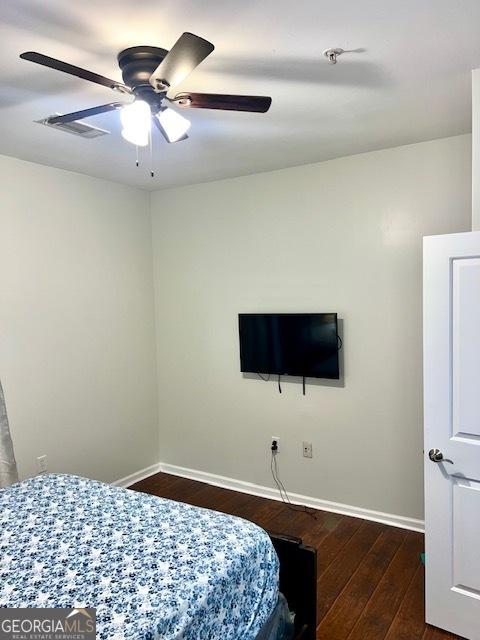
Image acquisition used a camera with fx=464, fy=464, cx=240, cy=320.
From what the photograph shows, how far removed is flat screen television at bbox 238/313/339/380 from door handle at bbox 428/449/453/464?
114 centimetres

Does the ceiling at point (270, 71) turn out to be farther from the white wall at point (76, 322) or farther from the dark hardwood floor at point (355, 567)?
the dark hardwood floor at point (355, 567)

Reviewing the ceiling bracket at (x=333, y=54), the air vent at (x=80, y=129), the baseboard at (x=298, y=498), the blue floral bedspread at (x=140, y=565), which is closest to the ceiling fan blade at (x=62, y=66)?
the ceiling bracket at (x=333, y=54)

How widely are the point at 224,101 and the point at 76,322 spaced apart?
7.87 ft

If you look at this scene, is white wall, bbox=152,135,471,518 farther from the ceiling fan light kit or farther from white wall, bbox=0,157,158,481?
the ceiling fan light kit

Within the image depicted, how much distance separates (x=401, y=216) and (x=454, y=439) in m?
1.59

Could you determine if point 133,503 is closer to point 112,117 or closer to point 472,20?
point 112,117

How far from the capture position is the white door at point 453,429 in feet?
7.08

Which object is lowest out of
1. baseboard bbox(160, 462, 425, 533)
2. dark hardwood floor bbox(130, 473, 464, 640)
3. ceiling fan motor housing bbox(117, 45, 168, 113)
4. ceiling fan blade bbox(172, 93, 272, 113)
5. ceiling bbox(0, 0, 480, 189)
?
dark hardwood floor bbox(130, 473, 464, 640)

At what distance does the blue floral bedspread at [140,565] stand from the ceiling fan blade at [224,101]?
1656mm

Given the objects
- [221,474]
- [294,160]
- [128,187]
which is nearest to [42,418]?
[221,474]

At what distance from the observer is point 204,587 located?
60.5 inches

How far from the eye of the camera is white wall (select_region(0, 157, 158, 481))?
3.23 m

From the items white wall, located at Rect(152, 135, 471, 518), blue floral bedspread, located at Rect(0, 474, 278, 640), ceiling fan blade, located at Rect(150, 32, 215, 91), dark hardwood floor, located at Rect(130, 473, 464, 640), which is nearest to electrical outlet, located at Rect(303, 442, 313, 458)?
white wall, located at Rect(152, 135, 471, 518)

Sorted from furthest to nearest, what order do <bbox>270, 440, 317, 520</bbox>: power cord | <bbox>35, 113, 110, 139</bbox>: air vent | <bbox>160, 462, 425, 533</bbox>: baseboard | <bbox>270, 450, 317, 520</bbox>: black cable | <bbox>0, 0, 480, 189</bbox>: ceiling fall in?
<bbox>270, 440, 317, 520</bbox>: power cord, <bbox>270, 450, 317, 520</bbox>: black cable, <bbox>160, 462, 425, 533</bbox>: baseboard, <bbox>35, 113, 110, 139</bbox>: air vent, <bbox>0, 0, 480, 189</bbox>: ceiling
